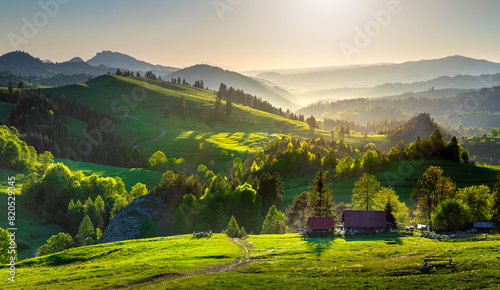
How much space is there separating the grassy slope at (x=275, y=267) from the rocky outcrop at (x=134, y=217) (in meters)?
31.1

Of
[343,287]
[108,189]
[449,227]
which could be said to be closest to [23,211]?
[108,189]

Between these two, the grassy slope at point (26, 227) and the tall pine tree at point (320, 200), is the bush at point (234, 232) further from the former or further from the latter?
the grassy slope at point (26, 227)

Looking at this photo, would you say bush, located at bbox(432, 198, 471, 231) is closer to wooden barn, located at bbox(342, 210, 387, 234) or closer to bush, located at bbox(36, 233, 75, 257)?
wooden barn, located at bbox(342, 210, 387, 234)

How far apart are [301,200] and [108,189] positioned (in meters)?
105

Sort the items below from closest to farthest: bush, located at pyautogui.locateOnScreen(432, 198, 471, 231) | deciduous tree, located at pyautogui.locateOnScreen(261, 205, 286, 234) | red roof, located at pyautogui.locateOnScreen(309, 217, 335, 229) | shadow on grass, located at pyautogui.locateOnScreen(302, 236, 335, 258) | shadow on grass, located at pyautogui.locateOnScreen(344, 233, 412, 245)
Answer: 1. shadow on grass, located at pyautogui.locateOnScreen(302, 236, 335, 258)
2. shadow on grass, located at pyautogui.locateOnScreen(344, 233, 412, 245)
3. bush, located at pyautogui.locateOnScreen(432, 198, 471, 231)
4. red roof, located at pyautogui.locateOnScreen(309, 217, 335, 229)
5. deciduous tree, located at pyautogui.locateOnScreen(261, 205, 286, 234)

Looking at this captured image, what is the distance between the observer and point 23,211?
438ft

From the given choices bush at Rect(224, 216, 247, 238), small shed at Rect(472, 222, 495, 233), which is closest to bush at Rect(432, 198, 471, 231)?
small shed at Rect(472, 222, 495, 233)

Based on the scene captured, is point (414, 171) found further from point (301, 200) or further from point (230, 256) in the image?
point (230, 256)

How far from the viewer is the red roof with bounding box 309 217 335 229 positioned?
257 ft

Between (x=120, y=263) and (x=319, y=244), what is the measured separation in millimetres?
37335

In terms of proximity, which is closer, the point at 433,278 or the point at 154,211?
the point at 433,278

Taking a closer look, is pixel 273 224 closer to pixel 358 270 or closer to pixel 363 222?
pixel 363 222

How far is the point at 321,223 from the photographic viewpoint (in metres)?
79.0

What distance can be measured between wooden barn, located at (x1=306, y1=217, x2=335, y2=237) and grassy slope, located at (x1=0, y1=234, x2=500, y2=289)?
30.2 feet
